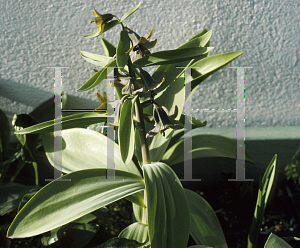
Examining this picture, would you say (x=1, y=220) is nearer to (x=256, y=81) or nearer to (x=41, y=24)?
(x=41, y=24)

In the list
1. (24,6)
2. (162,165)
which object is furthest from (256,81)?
(24,6)

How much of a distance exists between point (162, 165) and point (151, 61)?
0.64ft

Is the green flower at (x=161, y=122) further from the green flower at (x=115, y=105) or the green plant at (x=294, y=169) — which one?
the green plant at (x=294, y=169)

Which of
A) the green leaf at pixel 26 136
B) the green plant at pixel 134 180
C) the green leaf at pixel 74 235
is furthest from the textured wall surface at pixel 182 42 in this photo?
the green leaf at pixel 74 235

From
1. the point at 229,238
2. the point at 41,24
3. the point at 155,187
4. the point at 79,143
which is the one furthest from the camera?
the point at 41,24

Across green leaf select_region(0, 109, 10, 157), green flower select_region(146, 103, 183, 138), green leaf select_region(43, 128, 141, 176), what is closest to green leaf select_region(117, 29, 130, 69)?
green flower select_region(146, 103, 183, 138)

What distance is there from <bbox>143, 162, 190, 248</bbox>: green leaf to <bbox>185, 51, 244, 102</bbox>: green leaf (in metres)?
0.22

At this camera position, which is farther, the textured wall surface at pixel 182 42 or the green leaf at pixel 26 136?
the textured wall surface at pixel 182 42

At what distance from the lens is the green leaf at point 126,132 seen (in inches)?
16.4

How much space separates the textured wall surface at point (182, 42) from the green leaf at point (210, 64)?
1.15 feet

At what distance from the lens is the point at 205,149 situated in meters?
0.65

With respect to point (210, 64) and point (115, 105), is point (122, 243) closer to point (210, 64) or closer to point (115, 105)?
point (115, 105)

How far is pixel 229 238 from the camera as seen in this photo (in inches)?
29.1

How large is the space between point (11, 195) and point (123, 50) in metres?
0.52
